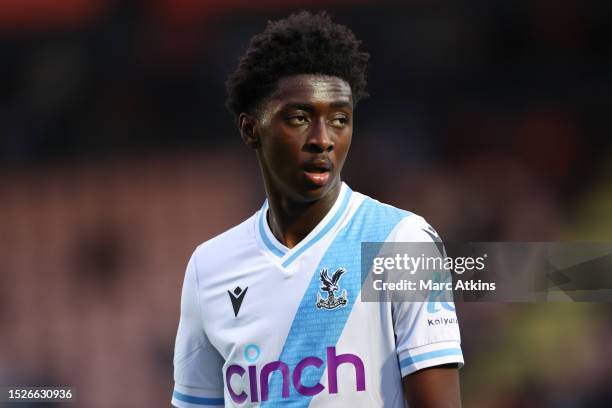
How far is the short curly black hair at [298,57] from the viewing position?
2.79 meters

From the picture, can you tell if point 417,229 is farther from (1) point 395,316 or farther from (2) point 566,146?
(2) point 566,146

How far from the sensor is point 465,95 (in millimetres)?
7133

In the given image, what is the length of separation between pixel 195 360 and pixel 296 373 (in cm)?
49

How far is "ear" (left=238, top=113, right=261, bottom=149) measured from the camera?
2.92 m

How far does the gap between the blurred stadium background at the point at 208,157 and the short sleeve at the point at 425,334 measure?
3688 mm

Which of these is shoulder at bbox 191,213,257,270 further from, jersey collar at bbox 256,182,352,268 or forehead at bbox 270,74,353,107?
forehead at bbox 270,74,353,107

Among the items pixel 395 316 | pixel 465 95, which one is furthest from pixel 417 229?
pixel 465 95

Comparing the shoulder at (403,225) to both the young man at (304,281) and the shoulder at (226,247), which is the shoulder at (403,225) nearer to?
the young man at (304,281)

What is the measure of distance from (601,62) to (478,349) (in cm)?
237

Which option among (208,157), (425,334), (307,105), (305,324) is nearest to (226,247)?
(305,324)

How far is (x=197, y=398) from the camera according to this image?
303 cm

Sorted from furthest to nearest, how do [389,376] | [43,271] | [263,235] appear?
[43,271] → [263,235] → [389,376]

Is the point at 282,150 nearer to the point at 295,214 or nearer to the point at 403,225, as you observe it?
the point at 295,214

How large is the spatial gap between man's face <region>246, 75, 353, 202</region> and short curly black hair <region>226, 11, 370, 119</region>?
0.12 ft
